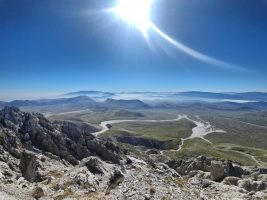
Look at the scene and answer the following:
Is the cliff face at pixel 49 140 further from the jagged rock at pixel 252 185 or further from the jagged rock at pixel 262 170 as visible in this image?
the jagged rock at pixel 262 170

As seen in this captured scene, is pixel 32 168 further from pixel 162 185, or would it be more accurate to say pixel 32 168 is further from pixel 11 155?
pixel 162 185

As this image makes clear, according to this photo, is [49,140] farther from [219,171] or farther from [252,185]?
[252,185]

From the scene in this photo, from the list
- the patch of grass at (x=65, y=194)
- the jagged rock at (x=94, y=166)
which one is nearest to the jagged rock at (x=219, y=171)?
the jagged rock at (x=94, y=166)

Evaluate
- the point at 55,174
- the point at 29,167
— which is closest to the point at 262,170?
the point at 55,174

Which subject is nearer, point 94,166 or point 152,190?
point 152,190

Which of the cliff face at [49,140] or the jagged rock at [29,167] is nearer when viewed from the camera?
the jagged rock at [29,167]

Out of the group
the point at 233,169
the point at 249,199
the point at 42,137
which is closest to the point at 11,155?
the point at 42,137

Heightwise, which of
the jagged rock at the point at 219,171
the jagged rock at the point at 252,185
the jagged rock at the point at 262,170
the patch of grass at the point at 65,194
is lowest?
the jagged rock at the point at 262,170
